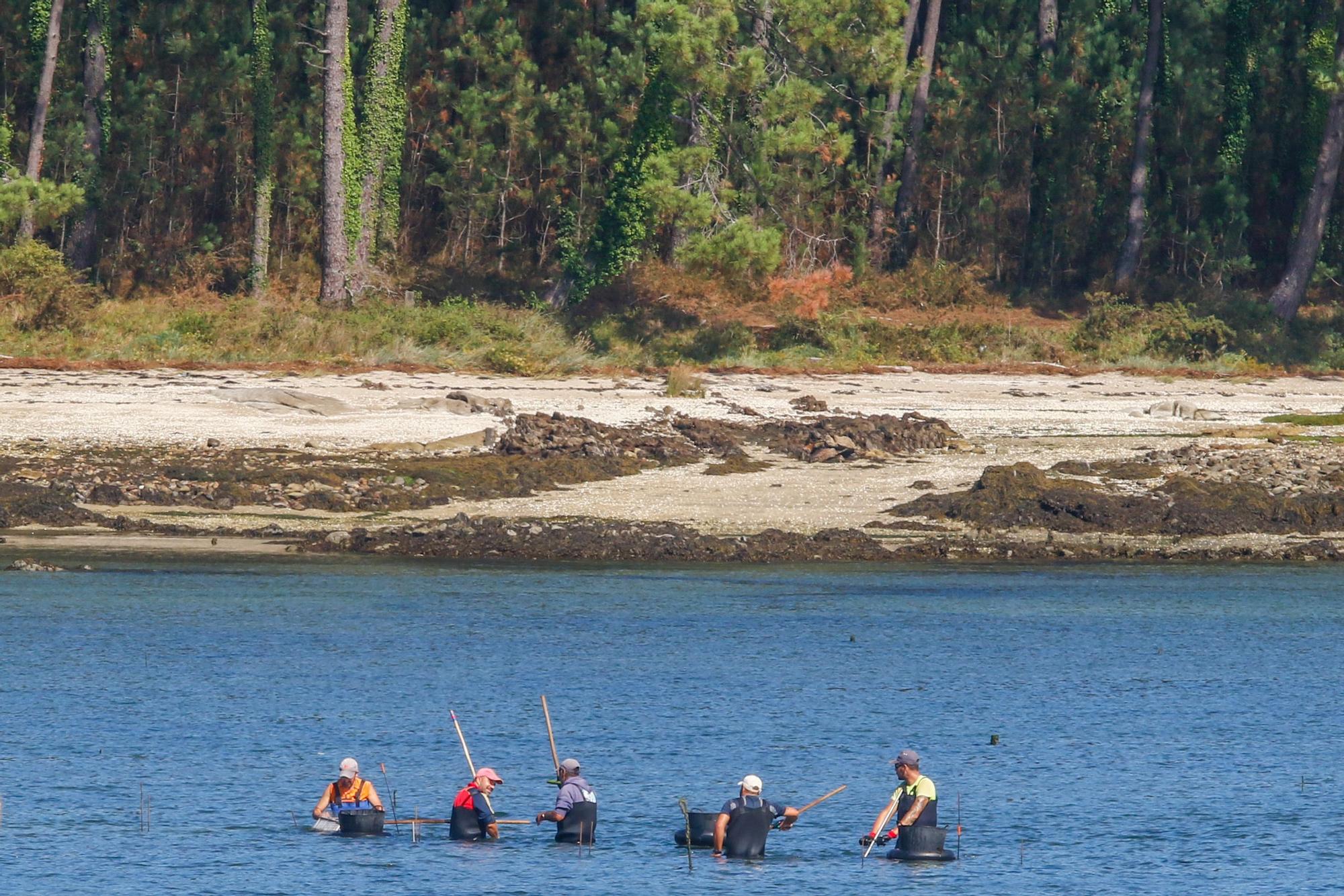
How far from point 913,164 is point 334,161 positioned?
18590mm

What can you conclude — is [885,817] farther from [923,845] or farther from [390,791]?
[390,791]

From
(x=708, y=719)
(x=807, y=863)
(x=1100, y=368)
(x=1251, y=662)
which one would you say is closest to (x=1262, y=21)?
(x=1100, y=368)

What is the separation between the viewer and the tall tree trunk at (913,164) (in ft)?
202

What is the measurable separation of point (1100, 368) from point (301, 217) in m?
24.8

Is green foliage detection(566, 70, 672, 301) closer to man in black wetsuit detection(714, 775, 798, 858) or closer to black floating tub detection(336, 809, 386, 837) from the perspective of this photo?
black floating tub detection(336, 809, 386, 837)

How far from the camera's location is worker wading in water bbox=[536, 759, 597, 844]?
2005 cm

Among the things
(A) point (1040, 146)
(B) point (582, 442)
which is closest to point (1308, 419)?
(B) point (582, 442)

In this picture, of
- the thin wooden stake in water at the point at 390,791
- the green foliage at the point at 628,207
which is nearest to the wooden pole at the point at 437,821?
the thin wooden stake in water at the point at 390,791

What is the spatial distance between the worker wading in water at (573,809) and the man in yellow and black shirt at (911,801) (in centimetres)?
291

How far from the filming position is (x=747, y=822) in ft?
65.3

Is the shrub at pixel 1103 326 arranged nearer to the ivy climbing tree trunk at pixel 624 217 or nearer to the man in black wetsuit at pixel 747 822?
the ivy climbing tree trunk at pixel 624 217

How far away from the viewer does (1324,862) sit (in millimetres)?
20453

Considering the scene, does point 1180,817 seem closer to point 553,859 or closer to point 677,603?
point 553,859

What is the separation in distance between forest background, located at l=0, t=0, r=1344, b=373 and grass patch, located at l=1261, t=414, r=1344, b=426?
8415mm
